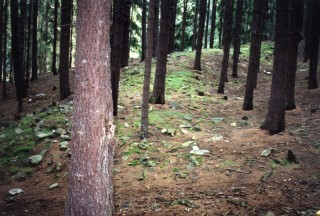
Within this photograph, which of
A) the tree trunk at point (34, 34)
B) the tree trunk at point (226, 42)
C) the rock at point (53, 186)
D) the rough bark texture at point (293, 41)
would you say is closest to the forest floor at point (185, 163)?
the rock at point (53, 186)

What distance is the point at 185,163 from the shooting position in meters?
8.34

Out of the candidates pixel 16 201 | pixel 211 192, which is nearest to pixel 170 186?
pixel 211 192

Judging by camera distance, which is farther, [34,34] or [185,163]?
[34,34]

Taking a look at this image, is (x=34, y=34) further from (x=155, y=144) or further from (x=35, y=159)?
(x=155, y=144)

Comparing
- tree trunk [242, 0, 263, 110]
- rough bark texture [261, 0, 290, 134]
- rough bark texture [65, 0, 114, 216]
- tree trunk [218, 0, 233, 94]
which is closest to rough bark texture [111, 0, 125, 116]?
rough bark texture [261, 0, 290, 134]

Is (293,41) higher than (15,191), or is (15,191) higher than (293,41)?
(293,41)

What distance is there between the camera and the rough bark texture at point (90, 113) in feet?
15.6

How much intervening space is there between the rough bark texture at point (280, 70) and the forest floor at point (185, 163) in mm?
472

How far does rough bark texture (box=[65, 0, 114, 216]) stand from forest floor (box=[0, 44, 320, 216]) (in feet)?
5.39

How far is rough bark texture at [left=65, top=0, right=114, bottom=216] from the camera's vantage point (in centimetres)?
477

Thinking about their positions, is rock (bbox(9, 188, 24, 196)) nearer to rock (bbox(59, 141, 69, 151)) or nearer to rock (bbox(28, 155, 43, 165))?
rock (bbox(28, 155, 43, 165))

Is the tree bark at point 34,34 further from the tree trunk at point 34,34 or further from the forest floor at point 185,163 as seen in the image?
the forest floor at point 185,163

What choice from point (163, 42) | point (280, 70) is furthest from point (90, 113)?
point (163, 42)

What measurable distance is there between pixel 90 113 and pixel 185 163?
13.8 ft
